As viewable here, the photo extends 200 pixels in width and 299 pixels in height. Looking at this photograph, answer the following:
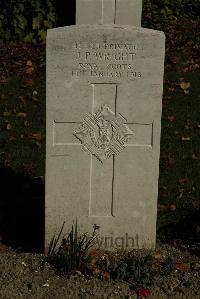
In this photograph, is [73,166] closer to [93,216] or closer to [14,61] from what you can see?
[93,216]

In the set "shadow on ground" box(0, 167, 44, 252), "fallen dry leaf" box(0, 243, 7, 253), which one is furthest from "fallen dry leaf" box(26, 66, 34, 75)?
"fallen dry leaf" box(0, 243, 7, 253)

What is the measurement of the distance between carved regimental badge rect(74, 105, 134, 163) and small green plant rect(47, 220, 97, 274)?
61 cm

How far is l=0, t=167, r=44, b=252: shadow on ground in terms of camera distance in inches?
211

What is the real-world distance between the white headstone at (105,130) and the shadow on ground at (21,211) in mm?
426

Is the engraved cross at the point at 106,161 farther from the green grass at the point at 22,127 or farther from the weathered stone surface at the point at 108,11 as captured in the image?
the weathered stone surface at the point at 108,11

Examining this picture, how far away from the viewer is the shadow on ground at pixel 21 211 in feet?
17.6

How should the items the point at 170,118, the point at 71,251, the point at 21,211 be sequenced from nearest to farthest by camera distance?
the point at 71,251
the point at 21,211
the point at 170,118

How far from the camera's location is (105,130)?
4.85m

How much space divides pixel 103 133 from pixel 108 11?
171 inches

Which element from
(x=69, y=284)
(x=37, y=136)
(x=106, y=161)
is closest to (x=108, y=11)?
(x=37, y=136)

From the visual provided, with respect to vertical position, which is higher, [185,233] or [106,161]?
[106,161]

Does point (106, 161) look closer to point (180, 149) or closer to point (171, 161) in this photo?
point (171, 161)

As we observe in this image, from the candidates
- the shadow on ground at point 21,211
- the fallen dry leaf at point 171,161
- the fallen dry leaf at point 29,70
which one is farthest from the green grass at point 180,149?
the fallen dry leaf at point 29,70

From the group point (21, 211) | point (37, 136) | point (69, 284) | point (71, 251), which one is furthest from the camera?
point (37, 136)
